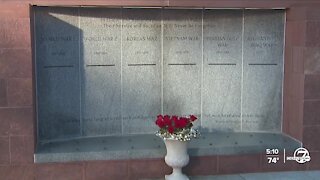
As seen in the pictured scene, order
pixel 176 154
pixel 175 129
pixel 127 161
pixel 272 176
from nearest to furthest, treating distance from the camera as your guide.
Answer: pixel 175 129 < pixel 176 154 < pixel 127 161 < pixel 272 176

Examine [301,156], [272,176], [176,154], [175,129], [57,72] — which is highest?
[57,72]

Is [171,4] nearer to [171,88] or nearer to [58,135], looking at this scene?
[171,88]

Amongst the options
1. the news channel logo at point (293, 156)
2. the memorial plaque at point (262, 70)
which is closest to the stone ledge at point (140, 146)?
the news channel logo at point (293, 156)

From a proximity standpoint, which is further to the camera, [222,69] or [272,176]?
[222,69]

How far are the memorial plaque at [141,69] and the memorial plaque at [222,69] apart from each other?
753 millimetres

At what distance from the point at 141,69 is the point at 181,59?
64 cm

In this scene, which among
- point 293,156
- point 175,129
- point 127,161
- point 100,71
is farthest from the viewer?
point 100,71

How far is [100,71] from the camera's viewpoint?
715cm

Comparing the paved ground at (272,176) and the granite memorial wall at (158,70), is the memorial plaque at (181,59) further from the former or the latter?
the paved ground at (272,176)

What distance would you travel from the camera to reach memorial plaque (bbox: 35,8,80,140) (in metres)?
6.82

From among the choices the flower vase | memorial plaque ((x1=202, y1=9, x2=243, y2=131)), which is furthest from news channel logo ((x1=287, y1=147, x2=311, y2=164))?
the flower vase

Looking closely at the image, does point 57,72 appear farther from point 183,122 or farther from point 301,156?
point 301,156

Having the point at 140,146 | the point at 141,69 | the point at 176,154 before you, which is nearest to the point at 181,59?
the point at 141,69

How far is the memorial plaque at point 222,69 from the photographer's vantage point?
733 cm
